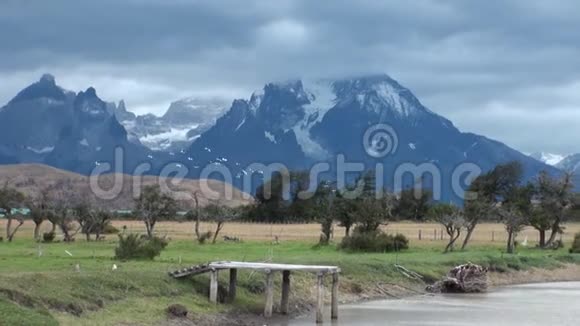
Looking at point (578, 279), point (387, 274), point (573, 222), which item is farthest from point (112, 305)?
point (573, 222)

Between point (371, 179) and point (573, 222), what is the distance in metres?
35.8

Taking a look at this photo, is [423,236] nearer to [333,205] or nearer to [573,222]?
[333,205]

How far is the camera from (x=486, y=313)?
39250 mm

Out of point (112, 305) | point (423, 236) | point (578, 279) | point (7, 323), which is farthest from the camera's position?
point (423, 236)

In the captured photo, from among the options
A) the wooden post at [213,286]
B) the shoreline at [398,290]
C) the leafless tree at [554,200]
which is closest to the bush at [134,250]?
the shoreline at [398,290]

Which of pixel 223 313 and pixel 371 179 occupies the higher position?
pixel 371 179

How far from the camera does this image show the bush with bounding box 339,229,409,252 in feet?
219

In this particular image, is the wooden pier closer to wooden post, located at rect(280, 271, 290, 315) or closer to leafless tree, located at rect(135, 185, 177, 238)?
wooden post, located at rect(280, 271, 290, 315)

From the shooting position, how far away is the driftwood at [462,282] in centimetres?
4919

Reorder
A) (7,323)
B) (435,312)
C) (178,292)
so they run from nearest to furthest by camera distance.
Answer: (7,323) → (178,292) → (435,312)

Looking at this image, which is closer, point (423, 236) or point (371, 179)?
point (423, 236)

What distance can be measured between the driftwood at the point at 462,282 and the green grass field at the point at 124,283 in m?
1.96

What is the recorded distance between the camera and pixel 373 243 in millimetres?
67188

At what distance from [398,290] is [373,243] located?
1986 centimetres
